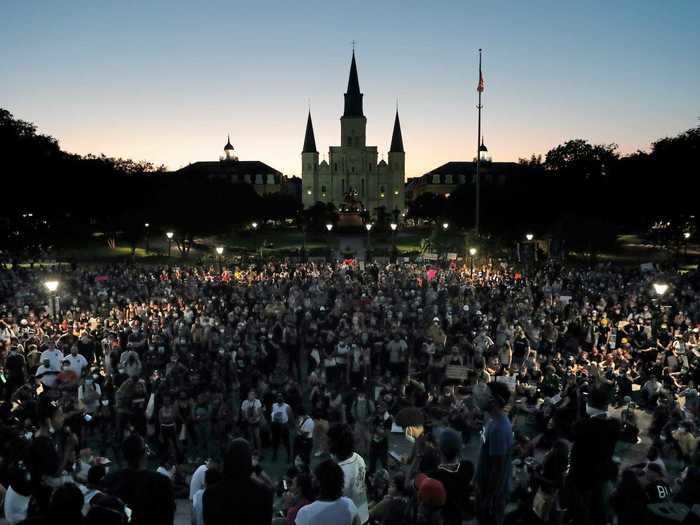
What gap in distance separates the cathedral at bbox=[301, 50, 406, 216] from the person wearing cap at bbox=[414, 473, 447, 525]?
127m

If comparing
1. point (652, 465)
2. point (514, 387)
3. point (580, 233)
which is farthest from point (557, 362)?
point (580, 233)

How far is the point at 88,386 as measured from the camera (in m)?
12.0

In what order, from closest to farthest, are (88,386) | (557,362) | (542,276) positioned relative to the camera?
(88,386), (557,362), (542,276)

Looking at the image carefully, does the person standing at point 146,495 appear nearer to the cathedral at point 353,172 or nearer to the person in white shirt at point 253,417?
the person in white shirt at point 253,417

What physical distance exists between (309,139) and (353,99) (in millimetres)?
13630

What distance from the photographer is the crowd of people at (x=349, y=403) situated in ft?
16.7

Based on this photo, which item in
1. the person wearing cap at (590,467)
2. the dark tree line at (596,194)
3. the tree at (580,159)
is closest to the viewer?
the person wearing cap at (590,467)

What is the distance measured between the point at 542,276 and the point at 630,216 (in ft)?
68.5

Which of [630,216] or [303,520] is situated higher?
[630,216]

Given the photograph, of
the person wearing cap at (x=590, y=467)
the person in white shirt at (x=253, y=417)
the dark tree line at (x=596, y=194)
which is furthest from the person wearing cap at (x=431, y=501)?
the dark tree line at (x=596, y=194)

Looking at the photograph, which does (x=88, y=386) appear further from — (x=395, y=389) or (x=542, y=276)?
(x=542, y=276)

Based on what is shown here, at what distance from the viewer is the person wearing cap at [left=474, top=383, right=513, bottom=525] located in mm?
5434

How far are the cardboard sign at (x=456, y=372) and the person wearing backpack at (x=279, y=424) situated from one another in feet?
14.2

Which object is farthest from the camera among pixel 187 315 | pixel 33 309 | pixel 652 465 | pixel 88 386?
pixel 33 309
